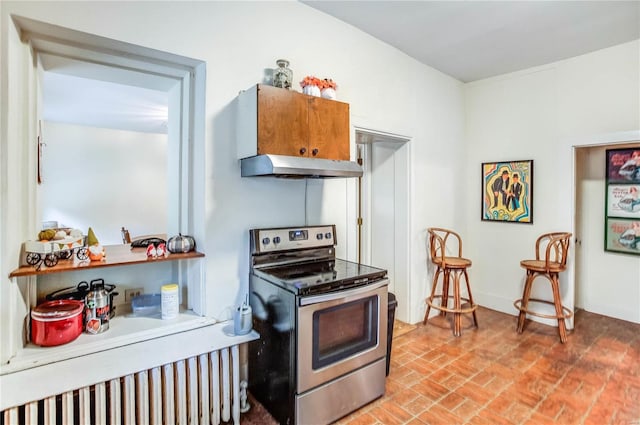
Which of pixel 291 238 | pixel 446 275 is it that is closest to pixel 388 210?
pixel 446 275

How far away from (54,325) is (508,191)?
433cm

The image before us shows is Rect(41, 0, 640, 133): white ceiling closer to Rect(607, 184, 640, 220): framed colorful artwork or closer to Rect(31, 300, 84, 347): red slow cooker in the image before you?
Rect(31, 300, 84, 347): red slow cooker

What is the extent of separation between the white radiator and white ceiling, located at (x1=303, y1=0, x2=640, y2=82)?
2.66 metres

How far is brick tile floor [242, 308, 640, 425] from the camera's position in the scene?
201 cm

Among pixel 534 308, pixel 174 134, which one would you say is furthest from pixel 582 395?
pixel 174 134

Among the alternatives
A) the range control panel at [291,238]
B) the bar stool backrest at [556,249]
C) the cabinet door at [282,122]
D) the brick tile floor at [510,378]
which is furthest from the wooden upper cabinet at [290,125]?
the bar stool backrest at [556,249]

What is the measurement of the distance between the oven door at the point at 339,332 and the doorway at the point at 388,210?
1.43 metres

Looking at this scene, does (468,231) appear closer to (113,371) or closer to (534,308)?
(534,308)

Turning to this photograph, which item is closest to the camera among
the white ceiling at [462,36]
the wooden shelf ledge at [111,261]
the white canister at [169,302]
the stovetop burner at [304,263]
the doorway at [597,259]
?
the wooden shelf ledge at [111,261]

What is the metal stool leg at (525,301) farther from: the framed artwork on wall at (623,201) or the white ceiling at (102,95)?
the white ceiling at (102,95)

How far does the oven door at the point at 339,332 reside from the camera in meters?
1.77

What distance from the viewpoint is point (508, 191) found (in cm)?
382

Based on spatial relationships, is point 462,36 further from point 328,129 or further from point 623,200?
point 623,200

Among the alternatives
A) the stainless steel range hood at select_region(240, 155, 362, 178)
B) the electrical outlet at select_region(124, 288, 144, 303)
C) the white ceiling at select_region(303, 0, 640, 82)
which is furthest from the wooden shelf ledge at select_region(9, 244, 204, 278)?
the white ceiling at select_region(303, 0, 640, 82)
